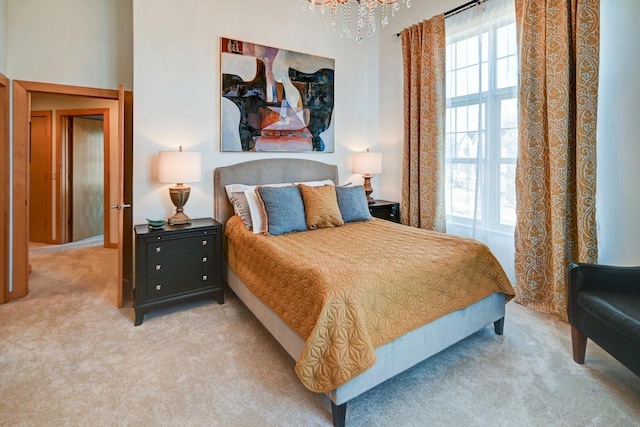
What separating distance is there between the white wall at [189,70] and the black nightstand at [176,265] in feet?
1.57

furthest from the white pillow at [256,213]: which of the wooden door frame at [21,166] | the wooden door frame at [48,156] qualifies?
the wooden door frame at [48,156]

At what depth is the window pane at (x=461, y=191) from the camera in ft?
11.5

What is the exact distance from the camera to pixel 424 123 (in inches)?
148

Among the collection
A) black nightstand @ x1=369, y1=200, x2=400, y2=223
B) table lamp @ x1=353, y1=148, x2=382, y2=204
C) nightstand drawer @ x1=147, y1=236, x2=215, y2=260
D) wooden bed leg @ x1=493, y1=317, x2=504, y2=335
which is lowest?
wooden bed leg @ x1=493, y1=317, x2=504, y2=335

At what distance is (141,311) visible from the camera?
2.72 m

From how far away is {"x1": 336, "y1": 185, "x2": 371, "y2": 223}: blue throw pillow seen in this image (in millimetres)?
3400

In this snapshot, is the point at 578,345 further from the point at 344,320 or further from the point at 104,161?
Answer: the point at 104,161

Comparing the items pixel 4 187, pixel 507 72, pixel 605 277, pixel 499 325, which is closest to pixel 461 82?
pixel 507 72

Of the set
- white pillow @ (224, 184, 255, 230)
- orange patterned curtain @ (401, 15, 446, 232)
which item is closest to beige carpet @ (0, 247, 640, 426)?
white pillow @ (224, 184, 255, 230)

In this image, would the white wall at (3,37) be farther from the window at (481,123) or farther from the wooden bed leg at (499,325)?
the wooden bed leg at (499,325)

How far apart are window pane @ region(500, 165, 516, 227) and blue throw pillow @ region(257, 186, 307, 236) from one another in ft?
6.30

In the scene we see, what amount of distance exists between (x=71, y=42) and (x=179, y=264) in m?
2.34

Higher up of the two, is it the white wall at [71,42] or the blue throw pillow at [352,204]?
the white wall at [71,42]

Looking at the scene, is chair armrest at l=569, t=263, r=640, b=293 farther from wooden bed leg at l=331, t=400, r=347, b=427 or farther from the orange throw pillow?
the orange throw pillow
